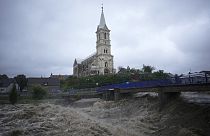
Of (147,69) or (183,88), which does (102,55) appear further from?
(183,88)

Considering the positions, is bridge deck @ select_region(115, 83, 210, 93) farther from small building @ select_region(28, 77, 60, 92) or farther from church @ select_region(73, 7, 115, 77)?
church @ select_region(73, 7, 115, 77)

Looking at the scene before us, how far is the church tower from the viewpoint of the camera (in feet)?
401

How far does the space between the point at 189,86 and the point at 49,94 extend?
184 feet

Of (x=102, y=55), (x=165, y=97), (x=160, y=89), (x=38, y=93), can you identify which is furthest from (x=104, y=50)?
(x=165, y=97)

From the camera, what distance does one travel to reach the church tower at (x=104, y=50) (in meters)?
122

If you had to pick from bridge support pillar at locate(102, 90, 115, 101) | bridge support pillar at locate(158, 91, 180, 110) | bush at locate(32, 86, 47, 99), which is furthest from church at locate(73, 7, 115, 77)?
bridge support pillar at locate(158, 91, 180, 110)

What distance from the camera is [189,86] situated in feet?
95.8

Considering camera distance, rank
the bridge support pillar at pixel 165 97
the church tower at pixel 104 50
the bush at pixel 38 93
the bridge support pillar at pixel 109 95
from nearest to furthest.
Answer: the bridge support pillar at pixel 165 97
the bridge support pillar at pixel 109 95
the bush at pixel 38 93
the church tower at pixel 104 50

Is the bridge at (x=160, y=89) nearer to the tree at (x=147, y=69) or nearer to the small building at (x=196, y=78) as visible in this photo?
the small building at (x=196, y=78)

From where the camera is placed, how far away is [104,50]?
12362 cm

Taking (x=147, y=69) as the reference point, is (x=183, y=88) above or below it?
below

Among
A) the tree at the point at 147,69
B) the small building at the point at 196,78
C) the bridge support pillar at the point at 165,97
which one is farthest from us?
the tree at the point at 147,69

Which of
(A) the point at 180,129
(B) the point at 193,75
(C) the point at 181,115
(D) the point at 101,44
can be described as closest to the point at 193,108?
(C) the point at 181,115

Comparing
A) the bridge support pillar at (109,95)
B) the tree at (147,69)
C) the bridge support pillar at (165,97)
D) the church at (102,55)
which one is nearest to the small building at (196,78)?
the bridge support pillar at (165,97)
